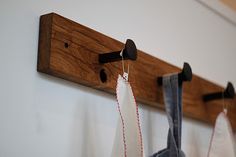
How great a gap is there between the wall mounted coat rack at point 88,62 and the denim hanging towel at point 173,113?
0.02 m

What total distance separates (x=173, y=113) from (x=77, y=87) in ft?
0.57

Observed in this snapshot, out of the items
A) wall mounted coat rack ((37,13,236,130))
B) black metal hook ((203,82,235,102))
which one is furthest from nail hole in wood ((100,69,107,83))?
black metal hook ((203,82,235,102))

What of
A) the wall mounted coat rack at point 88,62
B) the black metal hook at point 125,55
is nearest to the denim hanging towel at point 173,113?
the wall mounted coat rack at point 88,62

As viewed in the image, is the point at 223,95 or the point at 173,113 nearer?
the point at 173,113

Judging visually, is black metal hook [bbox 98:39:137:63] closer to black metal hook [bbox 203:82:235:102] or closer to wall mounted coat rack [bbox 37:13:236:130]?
wall mounted coat rack [bbox 37:13:236:130]

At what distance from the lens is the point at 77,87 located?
1.76ft

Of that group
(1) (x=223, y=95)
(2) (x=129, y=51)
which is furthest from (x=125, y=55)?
(1) (x=223, y=95)

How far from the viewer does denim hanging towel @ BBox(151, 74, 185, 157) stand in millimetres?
595

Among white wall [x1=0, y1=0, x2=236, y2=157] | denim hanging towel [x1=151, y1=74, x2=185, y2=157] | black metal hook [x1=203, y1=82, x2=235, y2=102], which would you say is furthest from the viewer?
black metal hook [x1=203, y1=82, x2=235, y2=102]

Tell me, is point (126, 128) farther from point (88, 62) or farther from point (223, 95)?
point (223, 95)

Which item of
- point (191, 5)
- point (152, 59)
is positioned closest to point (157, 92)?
point (152, 59)

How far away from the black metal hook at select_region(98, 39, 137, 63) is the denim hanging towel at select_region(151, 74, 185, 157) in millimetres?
126

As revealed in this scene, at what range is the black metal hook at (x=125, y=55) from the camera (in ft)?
1.73

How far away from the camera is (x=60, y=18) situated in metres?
0.50
